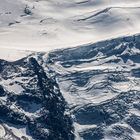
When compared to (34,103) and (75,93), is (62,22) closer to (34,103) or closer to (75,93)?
(75,93)

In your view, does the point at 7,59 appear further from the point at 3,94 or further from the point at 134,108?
the point at 134,108

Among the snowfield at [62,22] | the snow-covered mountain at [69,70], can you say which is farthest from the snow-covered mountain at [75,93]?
the snowfield at [62,22]

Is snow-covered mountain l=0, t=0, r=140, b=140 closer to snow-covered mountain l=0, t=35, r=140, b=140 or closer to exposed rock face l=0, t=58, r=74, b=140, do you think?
snow-covered mountain l=0, t=35, r=140, b=140

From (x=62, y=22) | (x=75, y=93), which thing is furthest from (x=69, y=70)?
(x=62, y=22)

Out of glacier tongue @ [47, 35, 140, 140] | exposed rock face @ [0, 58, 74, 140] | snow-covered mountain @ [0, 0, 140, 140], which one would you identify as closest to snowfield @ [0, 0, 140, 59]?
snow-covered mountain @ [0, 0, 140, 140]

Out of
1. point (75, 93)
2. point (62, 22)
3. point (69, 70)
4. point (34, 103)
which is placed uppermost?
point (62, 22)

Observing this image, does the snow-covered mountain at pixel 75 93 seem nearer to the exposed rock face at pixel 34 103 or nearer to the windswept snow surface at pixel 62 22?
the exposed rock face at pixel 34 103

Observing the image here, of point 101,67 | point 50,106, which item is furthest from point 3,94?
point 101,67
